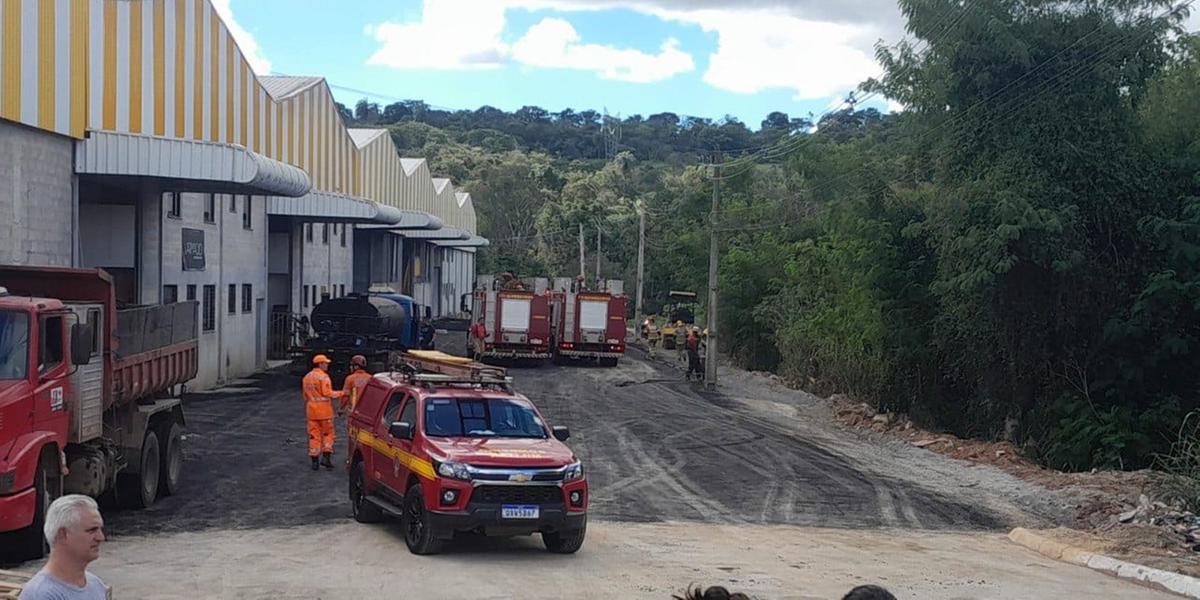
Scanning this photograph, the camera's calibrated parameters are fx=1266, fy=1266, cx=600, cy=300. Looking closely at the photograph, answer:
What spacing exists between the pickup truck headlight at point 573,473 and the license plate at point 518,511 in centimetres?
51

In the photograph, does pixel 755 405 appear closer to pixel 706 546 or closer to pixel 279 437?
pixel 279 437

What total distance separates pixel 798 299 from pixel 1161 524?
96.9 ft

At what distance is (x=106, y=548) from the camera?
13.4 metres

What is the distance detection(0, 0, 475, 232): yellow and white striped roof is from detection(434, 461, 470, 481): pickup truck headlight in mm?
12429

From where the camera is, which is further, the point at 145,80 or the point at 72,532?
the point at 145,80

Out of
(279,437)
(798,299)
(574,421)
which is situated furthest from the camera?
(798,299)

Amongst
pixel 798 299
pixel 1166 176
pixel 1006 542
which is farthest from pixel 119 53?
pixel 798 299

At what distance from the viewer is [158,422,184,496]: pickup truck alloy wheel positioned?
1706 centimetres

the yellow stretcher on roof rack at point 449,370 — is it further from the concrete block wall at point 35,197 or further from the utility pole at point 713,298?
the utility pole at point 713,298

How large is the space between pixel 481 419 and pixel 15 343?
4849 millimetres

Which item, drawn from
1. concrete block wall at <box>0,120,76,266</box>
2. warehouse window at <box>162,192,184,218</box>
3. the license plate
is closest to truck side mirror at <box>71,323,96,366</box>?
the license plate

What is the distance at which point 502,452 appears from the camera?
13.3 m

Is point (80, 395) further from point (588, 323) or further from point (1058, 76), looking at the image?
point (588, 323)

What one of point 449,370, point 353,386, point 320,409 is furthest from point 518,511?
point 353,386
